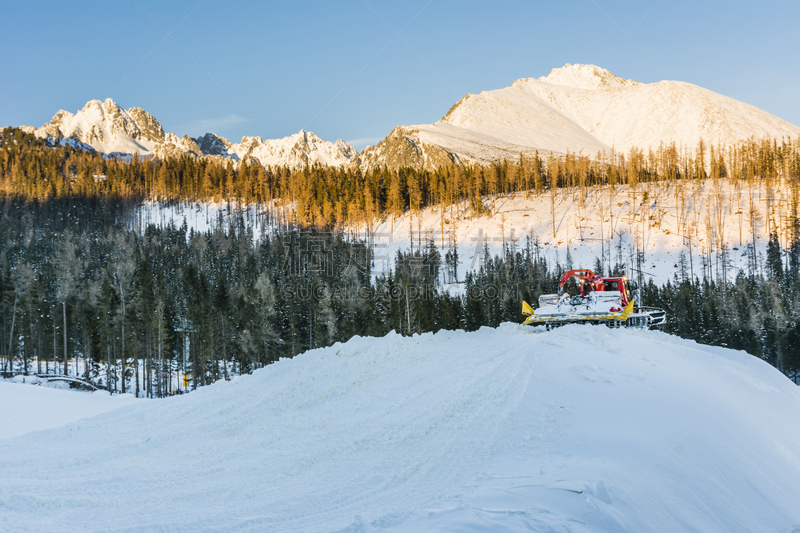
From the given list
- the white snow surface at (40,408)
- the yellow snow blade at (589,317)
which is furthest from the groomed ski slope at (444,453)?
the yellow snow blade at (589,317)

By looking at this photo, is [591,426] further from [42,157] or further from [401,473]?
[42,157]

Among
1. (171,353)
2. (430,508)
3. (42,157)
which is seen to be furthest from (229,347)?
(42,157)

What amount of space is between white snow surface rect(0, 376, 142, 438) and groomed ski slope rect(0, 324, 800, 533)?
6.88 ft

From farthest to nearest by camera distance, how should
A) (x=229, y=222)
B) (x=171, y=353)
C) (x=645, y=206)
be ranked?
(x=229, y=222) < (x=645, y=206) < (x=171, y=353)

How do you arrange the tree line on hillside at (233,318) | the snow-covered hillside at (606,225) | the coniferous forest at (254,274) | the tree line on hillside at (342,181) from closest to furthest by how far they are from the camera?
1. the tree line on hillside at (233,318)
2. the coniferous forest at (254,274)
3. the snow-covered hillside at (606,225)
4. the tree line on hillside at (342,181)

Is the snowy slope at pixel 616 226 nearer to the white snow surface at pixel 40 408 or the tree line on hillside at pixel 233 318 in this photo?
the tree line on hillside at pixel 233 318

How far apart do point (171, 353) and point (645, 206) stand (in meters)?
113

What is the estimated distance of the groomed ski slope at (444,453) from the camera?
19.2 ft

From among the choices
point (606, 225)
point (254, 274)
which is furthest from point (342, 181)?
point (606, 225)

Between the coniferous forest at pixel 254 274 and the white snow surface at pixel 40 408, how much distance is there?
2871 centimetres

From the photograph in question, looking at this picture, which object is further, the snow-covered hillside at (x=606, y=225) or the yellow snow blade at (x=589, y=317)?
the snow-covered hillside at (x=606, y=225)

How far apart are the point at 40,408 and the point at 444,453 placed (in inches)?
512

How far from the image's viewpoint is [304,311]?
5431 cm

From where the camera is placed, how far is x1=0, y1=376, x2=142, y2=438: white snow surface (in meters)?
11.9
